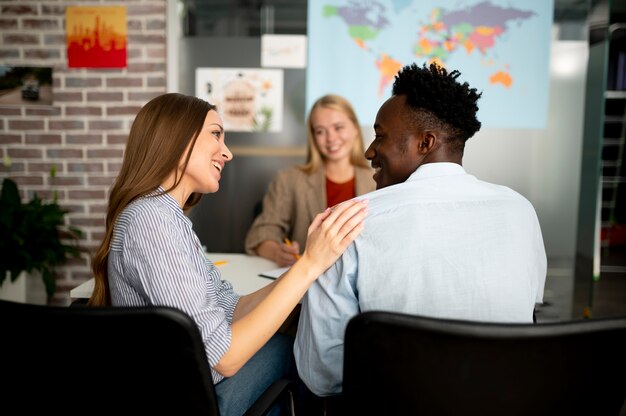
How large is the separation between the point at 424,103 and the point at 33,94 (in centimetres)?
312

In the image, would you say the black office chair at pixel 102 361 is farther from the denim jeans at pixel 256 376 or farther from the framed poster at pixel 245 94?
the framed poster at pixel 245 94

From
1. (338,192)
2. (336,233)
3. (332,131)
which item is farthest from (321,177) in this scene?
(336,233)

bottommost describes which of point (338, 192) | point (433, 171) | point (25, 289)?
point (25, 289)

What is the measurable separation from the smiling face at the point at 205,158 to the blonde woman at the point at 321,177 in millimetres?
1229

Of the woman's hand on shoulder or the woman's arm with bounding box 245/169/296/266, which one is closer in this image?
the woman's hand on shoulder

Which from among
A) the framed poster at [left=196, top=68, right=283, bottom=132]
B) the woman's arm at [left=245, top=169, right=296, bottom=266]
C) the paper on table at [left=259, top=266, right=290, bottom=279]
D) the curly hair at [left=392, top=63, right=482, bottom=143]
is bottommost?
the paper on table at [left=259, top=266, right=290, bottom=279]

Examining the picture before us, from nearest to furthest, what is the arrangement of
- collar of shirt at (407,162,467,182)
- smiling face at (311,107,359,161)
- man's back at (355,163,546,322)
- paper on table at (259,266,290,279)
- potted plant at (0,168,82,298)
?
man's back at (355,163,546,322) < collar of shirt at (407,162,467,182) < paper on table at (259,266,290,279) < smiling face at (311,107,359,161) < potted plant at (0,168,82,298)

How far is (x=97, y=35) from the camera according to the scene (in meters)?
3.37

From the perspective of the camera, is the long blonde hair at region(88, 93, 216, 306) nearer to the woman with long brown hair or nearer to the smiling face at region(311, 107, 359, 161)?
the woman with long brown hair

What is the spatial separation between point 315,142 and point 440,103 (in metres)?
1.70

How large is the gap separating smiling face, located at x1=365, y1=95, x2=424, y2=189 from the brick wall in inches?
100

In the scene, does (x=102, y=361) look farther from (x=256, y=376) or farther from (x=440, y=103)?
(x=440, y=103)

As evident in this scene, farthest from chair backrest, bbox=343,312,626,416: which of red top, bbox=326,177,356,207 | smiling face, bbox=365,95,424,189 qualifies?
red top, bbox=326,177,356,207

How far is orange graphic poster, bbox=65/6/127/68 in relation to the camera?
11.0 ft
